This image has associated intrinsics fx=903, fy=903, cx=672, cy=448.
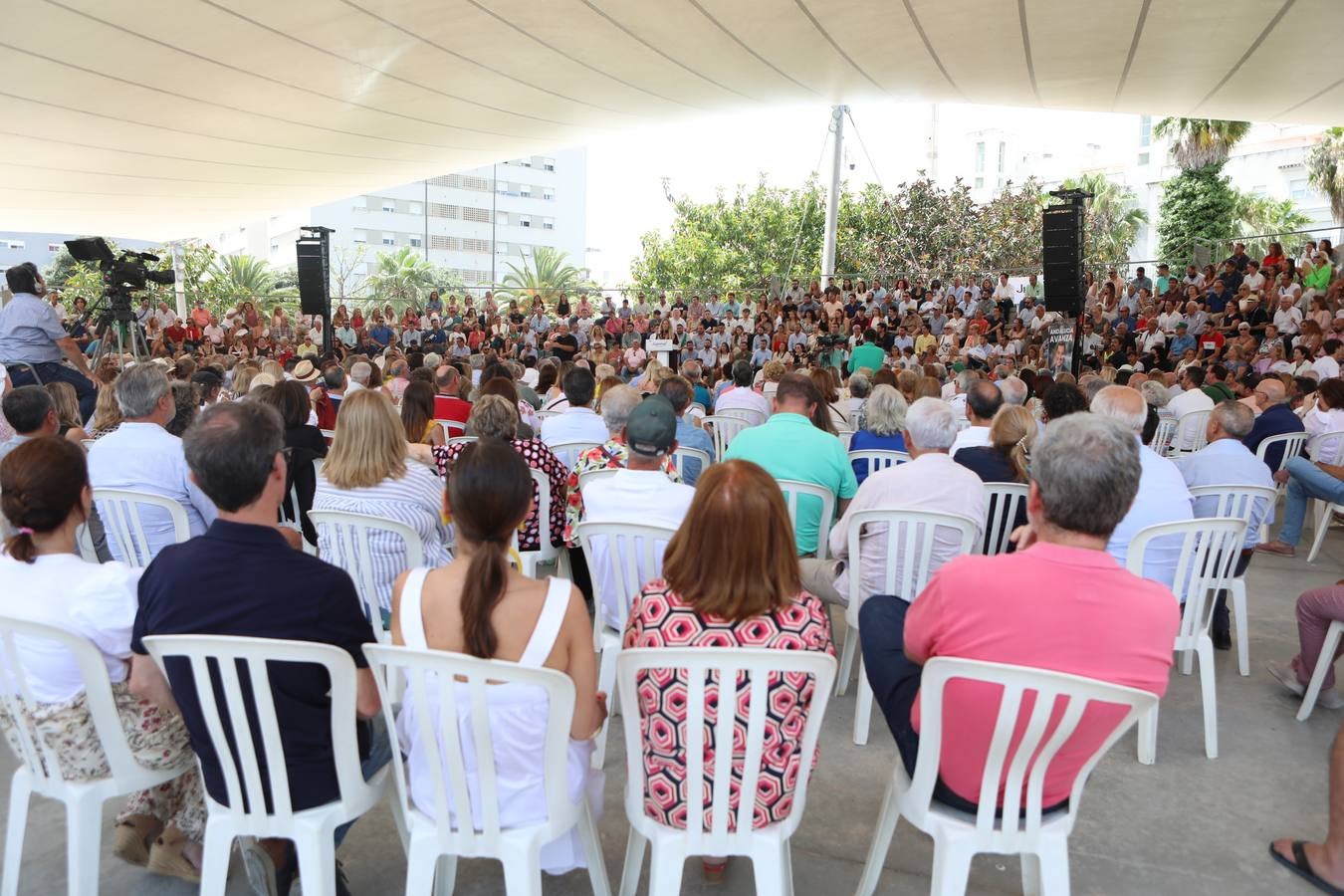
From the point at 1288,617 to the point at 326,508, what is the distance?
4.12 m

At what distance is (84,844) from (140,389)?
68.7 inches

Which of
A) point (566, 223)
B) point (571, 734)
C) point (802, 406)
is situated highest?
point (566, 223)

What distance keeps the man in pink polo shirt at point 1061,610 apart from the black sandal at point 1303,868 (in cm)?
92

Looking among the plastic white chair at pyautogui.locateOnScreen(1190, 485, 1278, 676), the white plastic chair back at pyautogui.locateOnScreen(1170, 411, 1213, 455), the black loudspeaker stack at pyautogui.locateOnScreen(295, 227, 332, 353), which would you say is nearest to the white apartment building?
the black loudspeaker stack at pyautogui.locateOnScreen(295, 227, 332, 353)

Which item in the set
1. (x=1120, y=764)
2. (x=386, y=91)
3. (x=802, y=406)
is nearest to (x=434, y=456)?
(x=802, y=406)

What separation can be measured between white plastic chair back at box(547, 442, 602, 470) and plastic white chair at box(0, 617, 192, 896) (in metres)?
2.53

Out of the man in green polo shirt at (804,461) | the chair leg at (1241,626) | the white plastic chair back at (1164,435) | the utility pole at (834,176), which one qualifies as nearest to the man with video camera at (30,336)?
the man in green polo shirt at (804,461)

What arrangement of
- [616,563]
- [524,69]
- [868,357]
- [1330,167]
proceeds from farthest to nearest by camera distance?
[1330,167] < [868,357] < [524,69] < [616,563]

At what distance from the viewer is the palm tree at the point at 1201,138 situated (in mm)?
23578

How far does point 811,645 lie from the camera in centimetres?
169

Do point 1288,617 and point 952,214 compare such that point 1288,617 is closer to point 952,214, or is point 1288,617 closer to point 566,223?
point 952,214

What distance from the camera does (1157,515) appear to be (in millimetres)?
2916

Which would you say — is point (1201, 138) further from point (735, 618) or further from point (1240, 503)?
point (735, 618)

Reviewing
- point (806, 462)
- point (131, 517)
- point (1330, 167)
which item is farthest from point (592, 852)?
point (1330, 167)
